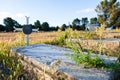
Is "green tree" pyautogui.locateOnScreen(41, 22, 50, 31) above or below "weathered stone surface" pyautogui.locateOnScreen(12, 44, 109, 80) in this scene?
below

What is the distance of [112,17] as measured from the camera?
3525 centimetres

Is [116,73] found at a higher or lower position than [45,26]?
higher

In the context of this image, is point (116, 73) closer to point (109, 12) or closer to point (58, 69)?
point (58, 69)

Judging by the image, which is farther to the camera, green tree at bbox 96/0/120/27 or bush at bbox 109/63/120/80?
green tree at bbox 96/0/120/27

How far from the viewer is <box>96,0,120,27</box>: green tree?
35.2m

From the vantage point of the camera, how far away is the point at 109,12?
35656 millimetres

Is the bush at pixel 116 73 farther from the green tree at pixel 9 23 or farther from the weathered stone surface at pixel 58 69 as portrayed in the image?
the green tree at pixel 9 23

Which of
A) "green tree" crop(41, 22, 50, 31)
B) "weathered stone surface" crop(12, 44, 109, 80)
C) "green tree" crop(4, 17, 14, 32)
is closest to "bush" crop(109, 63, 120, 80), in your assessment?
"weathered stone surface" crop(12, 44, 109, 80)

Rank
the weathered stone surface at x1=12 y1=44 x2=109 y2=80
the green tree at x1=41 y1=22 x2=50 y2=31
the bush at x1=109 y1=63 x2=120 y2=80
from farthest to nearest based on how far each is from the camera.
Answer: the green tree at x1=41 y1=22 x2=50 y2=31
the bush at x1=109 y1=63 x2=120 y2=80
the weathered stone surface at x1=12 y1=44 x2=109 y2=80

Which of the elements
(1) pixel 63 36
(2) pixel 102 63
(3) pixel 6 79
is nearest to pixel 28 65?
(3) pixel 6 79

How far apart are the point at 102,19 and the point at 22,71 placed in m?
31.8

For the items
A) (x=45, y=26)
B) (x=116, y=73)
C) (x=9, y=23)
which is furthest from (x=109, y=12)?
(x=116, y=73)

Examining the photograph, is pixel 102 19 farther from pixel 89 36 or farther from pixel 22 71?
pixel 22 71

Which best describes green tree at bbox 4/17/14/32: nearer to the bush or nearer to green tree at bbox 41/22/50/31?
green tree at bbox 41/22/50/31
